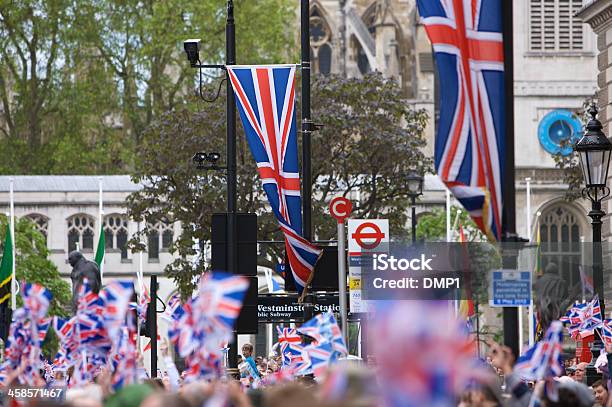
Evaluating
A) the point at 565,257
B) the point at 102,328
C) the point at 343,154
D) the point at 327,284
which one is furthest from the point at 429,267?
the point at 343,154

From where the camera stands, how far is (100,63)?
230 ft

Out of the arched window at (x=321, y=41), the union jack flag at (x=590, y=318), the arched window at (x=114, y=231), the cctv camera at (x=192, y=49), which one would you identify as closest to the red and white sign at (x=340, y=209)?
the union jack flag at (x=590, y=318)

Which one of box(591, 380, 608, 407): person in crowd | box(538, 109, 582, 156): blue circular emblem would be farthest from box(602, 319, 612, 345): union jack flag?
box(538, 109, 582, 156): blue circular emblem

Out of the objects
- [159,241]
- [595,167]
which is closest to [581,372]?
[595,167]

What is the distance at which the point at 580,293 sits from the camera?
53.4 feet

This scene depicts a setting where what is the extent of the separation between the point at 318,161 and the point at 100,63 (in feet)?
85.9

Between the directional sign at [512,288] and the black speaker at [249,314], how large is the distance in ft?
31.4

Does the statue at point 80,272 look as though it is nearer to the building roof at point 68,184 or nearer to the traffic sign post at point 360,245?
the traffic sign post at point 360,245

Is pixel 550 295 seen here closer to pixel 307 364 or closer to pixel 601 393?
pixel 601 393

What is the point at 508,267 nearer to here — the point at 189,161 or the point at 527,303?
the point at 527,303

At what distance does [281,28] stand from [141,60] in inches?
210

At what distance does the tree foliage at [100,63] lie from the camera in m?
67.9

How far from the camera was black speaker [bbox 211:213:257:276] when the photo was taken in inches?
873

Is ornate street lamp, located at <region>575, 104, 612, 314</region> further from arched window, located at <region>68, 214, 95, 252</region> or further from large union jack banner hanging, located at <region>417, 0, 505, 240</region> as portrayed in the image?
arched window, located at <region>68, 214, 95, 252</region>
